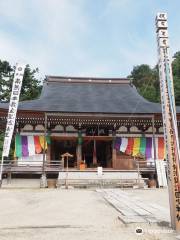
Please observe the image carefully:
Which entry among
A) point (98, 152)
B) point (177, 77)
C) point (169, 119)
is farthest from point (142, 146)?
point (177, 77)

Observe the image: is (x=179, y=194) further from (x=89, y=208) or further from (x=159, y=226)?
(x=89, y=208)

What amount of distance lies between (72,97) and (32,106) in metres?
4.76

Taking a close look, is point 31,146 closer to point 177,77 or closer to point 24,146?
point 24,146

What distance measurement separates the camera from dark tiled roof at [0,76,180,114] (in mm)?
19270

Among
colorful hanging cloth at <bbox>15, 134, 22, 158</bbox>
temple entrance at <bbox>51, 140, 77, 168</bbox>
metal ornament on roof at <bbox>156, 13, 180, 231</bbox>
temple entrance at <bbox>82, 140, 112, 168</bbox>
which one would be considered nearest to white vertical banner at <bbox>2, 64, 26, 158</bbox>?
colorful hanging cloth at <bbox>15, 134, 22, 158</bbox>

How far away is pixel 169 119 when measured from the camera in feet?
19.9

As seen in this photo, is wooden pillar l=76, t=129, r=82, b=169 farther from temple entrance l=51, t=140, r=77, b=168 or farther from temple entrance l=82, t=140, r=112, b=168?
temple entrance l=82, t=140, r=112, b=168

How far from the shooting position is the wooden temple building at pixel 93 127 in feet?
60.2

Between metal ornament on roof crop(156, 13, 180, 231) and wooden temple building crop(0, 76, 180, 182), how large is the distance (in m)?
12.0

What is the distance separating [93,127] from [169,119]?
14.2m

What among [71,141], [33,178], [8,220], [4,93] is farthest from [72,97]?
[8,220]

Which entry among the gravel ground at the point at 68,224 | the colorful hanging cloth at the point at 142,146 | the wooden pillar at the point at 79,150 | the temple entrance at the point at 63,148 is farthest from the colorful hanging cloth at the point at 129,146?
the gravel ground at the point at 68,224

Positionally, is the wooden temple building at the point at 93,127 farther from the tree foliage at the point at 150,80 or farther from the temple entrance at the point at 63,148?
the tree foliage at the point at 150,80

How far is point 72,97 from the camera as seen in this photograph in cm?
2345
